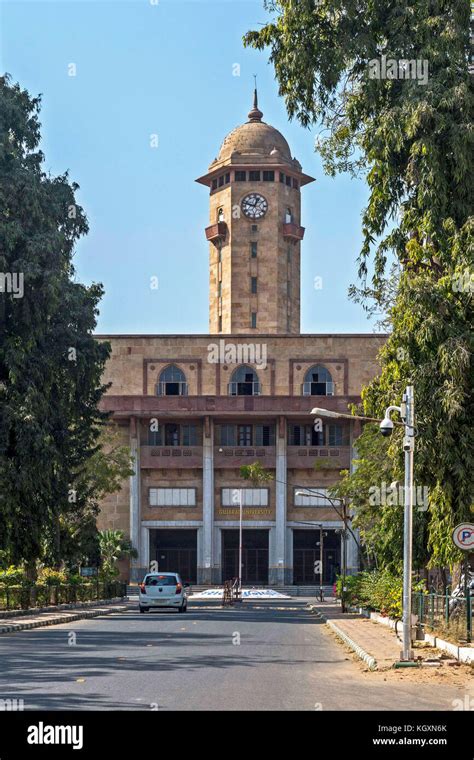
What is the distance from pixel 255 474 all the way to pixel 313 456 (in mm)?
4638

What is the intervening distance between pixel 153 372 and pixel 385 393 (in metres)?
65.2

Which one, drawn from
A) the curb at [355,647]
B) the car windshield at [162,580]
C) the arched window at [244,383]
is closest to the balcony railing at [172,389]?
the arched window at [244,383]

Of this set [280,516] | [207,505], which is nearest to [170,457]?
[207,505]

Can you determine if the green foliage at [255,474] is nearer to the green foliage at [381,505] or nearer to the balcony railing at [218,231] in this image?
the balcony railing at [218,231]

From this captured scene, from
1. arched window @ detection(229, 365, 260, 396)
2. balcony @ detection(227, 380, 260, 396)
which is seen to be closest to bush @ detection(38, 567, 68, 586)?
balcony @ detection(227, 380, 260, 396)

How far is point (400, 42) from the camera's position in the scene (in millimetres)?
27938

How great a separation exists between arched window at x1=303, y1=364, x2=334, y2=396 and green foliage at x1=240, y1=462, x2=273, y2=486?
24.3 feet

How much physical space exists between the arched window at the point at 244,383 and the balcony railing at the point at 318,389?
362 cm

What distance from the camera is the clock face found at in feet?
339

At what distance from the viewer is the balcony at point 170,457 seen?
87938 mm

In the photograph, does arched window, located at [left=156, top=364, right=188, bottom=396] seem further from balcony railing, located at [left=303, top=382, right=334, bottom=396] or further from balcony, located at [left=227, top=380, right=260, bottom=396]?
balcony railing, located at [left=303, top=382, right=334, bottom=396]

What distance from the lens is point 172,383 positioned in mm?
92188
